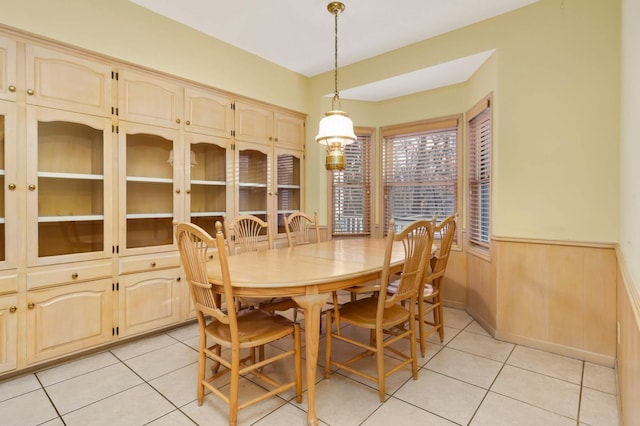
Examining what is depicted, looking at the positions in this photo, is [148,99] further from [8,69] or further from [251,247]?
[251,247]

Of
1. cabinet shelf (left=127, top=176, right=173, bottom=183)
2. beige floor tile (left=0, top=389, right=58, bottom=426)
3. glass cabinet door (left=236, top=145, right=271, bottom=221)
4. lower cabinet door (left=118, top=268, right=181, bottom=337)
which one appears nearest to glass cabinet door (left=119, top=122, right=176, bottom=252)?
cabinet shelf (left=127, top=176, right=173, bottom=183)

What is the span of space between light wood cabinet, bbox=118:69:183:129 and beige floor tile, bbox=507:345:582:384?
11.4ft

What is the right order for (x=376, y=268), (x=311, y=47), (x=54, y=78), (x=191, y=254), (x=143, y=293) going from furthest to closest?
1. (x=311, y=47)
2. (x=143, y=293)
3. (x=54, y=78)
4. (x=376, y=268)
5. (x=191, y=254)

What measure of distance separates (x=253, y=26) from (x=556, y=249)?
130 inches

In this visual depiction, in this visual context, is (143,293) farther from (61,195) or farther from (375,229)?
(375,229)

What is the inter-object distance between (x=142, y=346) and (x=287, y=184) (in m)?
2.30

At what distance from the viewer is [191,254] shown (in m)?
1.77

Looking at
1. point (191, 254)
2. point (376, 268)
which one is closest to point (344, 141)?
point (376, 268)

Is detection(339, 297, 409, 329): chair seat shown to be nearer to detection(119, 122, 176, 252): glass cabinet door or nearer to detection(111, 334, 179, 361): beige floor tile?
detection(111, 334, 179, 361): beige floor tile

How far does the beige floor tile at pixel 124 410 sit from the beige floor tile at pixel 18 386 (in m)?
0.51

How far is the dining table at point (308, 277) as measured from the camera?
1753 mm

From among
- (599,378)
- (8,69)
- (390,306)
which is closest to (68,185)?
(8,69)

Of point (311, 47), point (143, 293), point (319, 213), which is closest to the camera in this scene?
point (143, 293)

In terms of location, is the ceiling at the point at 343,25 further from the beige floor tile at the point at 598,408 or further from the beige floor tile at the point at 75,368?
the beige floor tile at the point at 75,368
